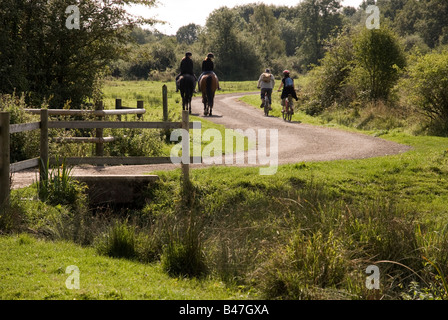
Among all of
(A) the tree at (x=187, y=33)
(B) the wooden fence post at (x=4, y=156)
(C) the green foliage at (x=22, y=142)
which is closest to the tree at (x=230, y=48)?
(C) the green foliage at (x=22, y=142)

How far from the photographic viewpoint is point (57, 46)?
19703 mm

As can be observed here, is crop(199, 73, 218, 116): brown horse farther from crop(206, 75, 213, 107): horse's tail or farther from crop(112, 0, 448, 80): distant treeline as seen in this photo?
crop(112, 0, 448, 80): distant treeline

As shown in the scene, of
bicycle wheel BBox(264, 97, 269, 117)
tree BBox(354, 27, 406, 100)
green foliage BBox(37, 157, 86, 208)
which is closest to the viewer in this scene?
green foliage BBox(37, 157, 86, 208)

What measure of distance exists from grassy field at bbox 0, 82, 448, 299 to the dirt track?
177cm

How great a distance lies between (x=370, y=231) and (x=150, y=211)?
15.2 feet

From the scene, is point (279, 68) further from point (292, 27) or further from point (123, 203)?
point (123, 203)

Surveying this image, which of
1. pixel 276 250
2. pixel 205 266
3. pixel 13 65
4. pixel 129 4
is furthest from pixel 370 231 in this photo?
pixel 129 4

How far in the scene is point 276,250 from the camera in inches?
270

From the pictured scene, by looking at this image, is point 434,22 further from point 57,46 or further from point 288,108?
point 57,46

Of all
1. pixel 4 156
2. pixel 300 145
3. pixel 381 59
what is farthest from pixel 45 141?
pixel 381 59

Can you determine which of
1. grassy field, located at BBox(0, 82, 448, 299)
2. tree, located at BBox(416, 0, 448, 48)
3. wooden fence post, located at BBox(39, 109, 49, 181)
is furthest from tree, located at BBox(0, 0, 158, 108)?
tree, located at BBox(416, 0, 448, 48)

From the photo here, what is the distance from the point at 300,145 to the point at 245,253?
9279 millimetres

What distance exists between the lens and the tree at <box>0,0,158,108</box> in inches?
712
